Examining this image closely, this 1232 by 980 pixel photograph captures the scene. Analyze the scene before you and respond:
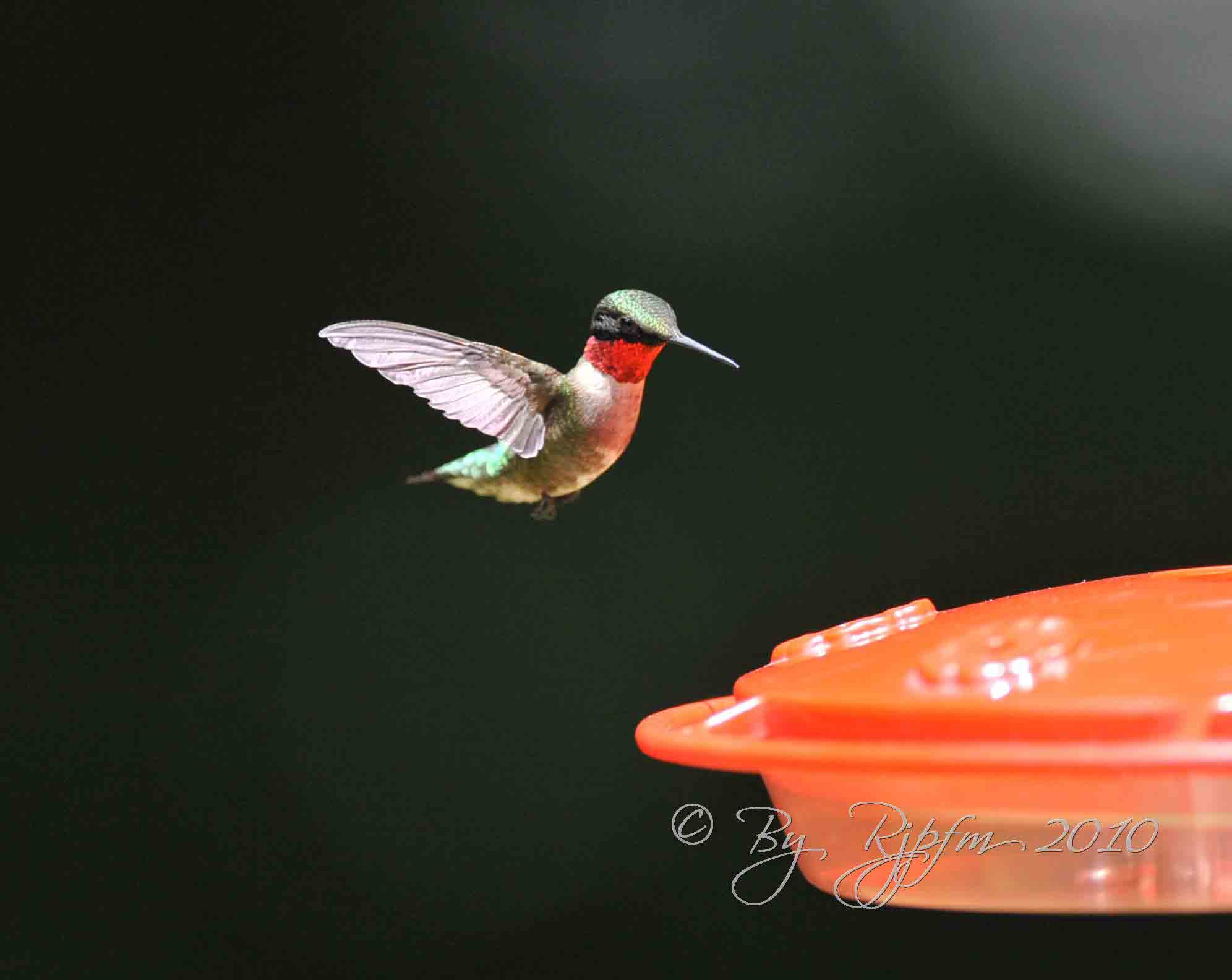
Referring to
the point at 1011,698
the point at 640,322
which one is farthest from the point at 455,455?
the point at 1011,698

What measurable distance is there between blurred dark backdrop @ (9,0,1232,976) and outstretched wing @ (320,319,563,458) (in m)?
1.28

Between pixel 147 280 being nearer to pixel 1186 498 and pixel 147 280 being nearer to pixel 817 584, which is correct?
pixel 817 584

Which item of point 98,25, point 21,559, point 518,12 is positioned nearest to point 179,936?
point 21,559

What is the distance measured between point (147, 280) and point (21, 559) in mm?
675

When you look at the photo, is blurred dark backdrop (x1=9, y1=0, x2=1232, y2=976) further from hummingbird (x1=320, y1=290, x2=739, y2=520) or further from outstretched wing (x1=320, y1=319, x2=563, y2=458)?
outstretched wing (x1=320, y1=319, x2=563, y2=458)

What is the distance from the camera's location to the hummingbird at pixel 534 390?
4.87 ft

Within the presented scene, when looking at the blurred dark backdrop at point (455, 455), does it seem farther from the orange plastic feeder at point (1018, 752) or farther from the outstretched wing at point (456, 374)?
the orange plastic feeder at point (1018, 752)

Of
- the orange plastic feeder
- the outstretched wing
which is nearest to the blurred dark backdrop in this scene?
the outstretched wing

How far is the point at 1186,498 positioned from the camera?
272 cm

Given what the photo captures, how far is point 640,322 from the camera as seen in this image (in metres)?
1.51

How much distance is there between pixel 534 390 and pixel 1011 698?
89 cm

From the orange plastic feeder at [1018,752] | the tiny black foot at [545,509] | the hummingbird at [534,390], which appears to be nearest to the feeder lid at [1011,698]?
the orange plastic feeder at [1018,752]

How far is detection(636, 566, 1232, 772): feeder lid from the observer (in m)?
0.86

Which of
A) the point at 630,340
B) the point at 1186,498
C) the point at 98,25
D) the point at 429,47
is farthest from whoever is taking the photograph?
the point at 429,47
